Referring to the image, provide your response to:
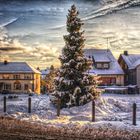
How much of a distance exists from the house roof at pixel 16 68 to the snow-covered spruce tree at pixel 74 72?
16419mm

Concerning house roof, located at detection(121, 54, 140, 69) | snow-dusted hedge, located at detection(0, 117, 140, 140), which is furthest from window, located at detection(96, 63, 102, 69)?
snow-dusted hedge, located at detection(0, 117, 140, 140)

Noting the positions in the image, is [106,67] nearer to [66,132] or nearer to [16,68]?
[16,68]

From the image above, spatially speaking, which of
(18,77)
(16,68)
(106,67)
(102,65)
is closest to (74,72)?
(18,77)

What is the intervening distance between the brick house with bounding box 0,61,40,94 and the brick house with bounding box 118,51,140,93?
8.35 m

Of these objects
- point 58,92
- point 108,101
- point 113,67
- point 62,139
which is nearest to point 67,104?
point 58,92

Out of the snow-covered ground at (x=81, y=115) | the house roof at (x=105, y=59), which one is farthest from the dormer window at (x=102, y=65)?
the snow-covered ground at (x=81, y=115)

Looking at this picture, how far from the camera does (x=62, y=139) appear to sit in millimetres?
11656

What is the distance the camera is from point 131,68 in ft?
125

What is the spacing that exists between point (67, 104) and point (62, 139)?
821 centimetres

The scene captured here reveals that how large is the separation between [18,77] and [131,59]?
1094 centimetres

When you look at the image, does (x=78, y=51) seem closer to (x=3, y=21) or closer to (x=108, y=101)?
(x=108, y=101)

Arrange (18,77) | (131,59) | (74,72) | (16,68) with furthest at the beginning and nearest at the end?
(131,59) → (16,68) → (18,77) → (74,72)

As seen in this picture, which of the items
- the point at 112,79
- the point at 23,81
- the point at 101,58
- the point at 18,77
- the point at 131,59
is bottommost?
the point at 23,81

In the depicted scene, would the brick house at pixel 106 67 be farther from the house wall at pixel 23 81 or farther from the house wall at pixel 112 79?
the house wall at pixel 23 81
